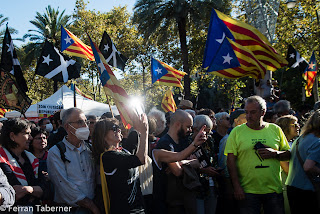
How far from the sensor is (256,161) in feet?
13.6

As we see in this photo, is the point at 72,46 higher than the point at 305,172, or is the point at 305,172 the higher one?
the point at 72,46

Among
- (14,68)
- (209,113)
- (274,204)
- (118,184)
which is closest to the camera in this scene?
(118,184)

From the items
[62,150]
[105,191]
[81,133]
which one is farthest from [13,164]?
[105,191]

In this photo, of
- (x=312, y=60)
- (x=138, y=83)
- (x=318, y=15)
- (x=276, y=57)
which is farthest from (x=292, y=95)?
(x=276, y=57)

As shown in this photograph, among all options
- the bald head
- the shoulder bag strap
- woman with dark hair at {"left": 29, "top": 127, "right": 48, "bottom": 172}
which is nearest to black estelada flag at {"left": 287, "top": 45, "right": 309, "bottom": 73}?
the bald head

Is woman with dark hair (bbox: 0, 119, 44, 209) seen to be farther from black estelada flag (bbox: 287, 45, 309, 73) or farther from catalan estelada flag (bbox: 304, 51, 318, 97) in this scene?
black estelada flag (bbox: 287, 45, 309, 73)

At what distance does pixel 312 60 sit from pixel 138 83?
85.5ft

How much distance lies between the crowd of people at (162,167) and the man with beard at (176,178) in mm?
12

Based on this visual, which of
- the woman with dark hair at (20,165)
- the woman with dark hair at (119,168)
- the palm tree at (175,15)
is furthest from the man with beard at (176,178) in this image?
the palm tree at (175,15)

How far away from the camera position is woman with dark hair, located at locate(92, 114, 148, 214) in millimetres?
→ 3281

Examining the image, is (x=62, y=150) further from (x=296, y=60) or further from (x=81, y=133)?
(x=296, y=60)

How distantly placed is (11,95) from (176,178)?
4.63 meters

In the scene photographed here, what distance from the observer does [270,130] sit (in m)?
4.26

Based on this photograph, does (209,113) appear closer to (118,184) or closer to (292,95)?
(118,184)
